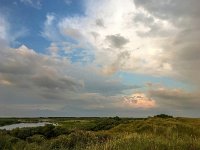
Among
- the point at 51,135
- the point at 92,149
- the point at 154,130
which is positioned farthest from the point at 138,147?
the point at 51,135

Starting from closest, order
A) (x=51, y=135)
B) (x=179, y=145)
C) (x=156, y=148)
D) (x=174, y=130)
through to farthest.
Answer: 1. (x=156, y=148)
2. (x=179, y=145)
3. (x=174, y=130)
4. (x=51, y=135)

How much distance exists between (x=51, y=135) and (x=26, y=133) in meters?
3.26

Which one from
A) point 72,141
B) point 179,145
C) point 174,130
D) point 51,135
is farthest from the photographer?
point 51,135

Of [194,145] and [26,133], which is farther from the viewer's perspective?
[26,133]

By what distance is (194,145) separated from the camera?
1836 cm

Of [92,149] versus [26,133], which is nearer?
[92,149]

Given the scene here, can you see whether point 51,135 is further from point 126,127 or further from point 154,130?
point 154,130

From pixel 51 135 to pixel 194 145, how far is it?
2764 cm

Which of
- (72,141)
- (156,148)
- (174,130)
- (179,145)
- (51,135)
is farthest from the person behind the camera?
(51,135)

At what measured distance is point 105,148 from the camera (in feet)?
55.1

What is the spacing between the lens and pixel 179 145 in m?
18.1

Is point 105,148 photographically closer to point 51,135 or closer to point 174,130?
point 174,130

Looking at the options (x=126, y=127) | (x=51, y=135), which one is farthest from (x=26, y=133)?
(x=126, y=127)

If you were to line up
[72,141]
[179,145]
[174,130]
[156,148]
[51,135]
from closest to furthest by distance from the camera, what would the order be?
[156,148] → [179,145] → [72,141] → [174,130] → [51,135]
